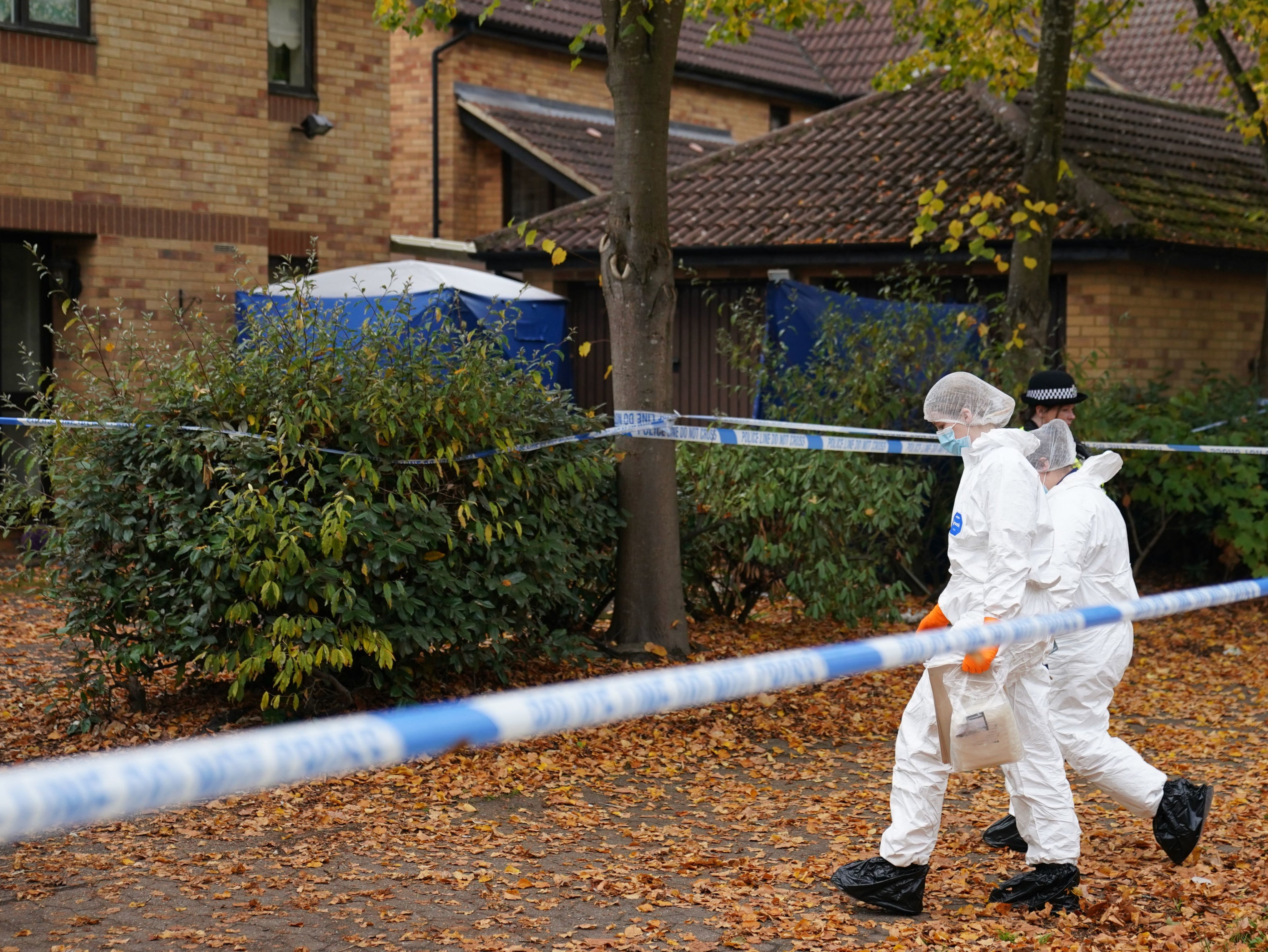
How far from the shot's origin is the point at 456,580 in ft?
23.1

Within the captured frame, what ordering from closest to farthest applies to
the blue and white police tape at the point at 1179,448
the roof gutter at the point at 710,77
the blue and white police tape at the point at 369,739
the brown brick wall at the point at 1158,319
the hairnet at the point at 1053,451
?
the blue and white police tape at the point at 369,739
the hairnet at the point at 1053,451
the blue and white police tape at the point at 1179,448
the brown brick wall at the point at 1158,319
the roof gutter at the point at 710,77

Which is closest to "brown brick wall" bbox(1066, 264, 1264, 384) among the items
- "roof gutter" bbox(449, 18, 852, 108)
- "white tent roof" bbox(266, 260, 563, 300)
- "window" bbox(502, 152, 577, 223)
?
"white tent roof" bbox(266, 260, 563, 300)

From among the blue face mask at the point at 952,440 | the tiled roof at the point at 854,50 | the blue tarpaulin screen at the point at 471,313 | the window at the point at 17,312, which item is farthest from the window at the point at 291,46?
the tiled roof at the point at 854,50

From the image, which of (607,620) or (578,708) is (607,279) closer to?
(607,620)

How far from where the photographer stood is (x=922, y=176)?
1552 centimetres

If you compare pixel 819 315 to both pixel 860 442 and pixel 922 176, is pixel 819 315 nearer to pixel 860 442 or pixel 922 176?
pixel 860 442

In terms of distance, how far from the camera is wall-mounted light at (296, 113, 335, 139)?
50.8ft

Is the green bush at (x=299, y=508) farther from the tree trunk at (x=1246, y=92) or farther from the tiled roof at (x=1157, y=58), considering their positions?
the tiled roof at (x=1157, y=58)

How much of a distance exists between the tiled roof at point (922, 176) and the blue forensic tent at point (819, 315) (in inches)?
86.2

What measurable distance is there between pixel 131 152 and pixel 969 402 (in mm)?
10180

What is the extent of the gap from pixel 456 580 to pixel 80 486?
5.76 feet

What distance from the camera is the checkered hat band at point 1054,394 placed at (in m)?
5.91

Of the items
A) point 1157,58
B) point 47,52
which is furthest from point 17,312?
point 1157,58

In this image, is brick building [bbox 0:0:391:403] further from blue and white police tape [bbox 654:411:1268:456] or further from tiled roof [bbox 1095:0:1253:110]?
tiled roof [bbox 1095:0:1253:110]
